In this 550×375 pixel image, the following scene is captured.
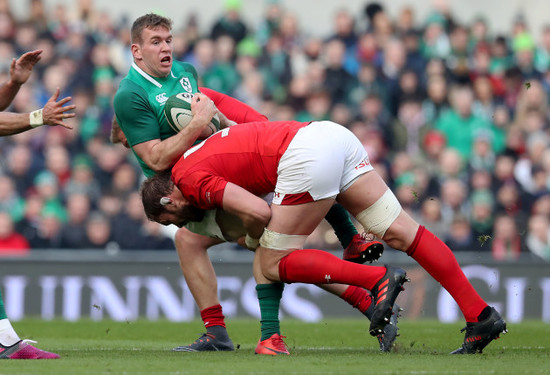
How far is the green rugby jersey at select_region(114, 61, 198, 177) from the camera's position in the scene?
6.91m

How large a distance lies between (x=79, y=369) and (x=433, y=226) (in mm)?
7341

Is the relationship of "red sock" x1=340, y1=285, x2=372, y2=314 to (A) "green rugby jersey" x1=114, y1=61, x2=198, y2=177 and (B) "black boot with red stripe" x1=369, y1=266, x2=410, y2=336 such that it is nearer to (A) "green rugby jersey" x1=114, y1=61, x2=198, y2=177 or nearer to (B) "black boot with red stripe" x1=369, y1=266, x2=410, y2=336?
(B) "black boot with red stripe" x1=369, y1=266, x2=410, y2=336

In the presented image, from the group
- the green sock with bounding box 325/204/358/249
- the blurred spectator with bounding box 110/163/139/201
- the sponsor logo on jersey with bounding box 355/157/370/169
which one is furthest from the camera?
the blurred spectator with bounding box 110/163/139/201

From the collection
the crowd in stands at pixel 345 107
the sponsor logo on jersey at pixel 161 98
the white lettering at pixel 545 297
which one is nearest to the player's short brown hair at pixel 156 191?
the sponsor logo on jersey at pixel 161 98

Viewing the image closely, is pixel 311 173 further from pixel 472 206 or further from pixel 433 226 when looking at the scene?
pixel 472 206

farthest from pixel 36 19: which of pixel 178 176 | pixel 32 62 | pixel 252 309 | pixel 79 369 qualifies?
pixel 79 369

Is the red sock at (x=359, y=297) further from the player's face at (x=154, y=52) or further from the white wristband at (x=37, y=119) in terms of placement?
the white wristband at (x=37, y=119)

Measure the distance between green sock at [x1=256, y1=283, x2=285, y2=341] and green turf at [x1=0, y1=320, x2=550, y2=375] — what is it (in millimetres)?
241

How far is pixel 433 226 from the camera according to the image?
12.4 m

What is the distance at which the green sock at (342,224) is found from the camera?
7.21 metres

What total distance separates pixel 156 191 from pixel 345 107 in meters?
8.19

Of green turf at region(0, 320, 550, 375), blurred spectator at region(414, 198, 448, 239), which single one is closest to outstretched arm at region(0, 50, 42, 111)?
green turf at region(0, 320, 550, 375)

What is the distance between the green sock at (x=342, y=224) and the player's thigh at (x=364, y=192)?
0.49m

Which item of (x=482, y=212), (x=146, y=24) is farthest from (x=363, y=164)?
(x=482, y=212)
